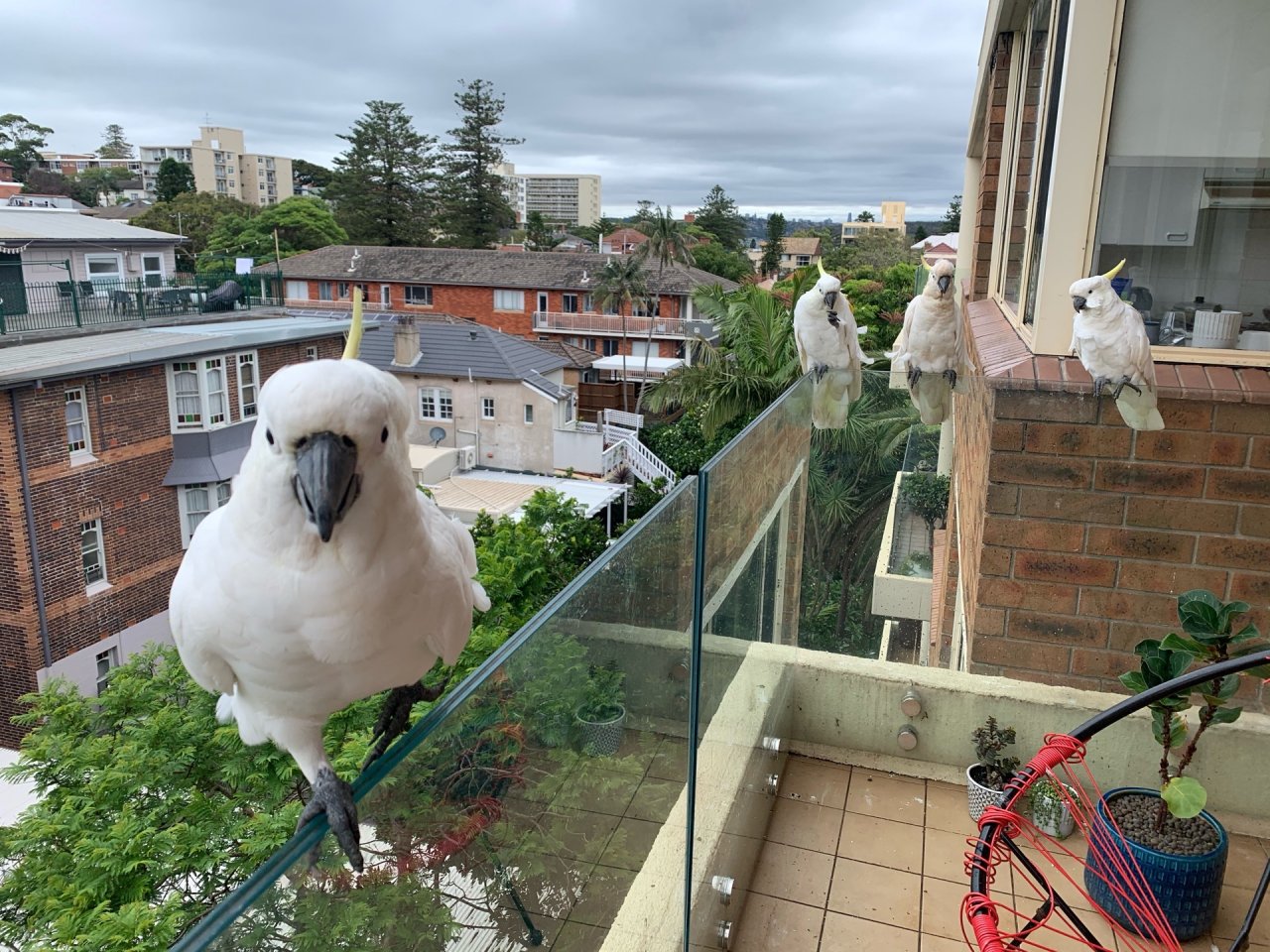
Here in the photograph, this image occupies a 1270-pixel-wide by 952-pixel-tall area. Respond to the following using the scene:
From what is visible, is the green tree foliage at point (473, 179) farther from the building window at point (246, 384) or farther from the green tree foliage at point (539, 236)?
the building window at point (246, 384)

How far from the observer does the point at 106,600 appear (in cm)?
1138

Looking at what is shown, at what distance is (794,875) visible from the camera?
2.77 metres

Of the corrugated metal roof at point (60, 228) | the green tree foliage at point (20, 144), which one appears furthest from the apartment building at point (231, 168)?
the corrugated metal roof at point (60, 228)

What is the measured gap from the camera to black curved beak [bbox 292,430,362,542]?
104cm

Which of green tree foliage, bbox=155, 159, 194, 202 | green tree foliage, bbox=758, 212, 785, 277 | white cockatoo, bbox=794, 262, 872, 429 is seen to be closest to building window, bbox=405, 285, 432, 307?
green tree foliage, bbox=155, 159, 194, 202

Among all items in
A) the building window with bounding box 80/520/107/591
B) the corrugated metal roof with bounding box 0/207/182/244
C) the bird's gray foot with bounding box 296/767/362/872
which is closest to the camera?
the bird's gray foot with bounding box 296/767/362/872

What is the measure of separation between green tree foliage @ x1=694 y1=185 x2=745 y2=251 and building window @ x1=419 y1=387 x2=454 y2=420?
29134 mm

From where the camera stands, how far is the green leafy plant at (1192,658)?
213 cm

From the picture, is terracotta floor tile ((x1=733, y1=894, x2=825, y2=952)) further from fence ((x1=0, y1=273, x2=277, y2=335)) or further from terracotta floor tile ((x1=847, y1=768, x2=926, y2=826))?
fence ((x1=0, y1=273, x2=277, y2=335))

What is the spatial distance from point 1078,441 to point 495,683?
219 centimetres

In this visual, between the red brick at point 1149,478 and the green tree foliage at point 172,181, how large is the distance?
42.1m

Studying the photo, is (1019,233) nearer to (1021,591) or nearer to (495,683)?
(1021,591)

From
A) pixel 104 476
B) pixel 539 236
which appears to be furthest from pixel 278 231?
pixel 104 476

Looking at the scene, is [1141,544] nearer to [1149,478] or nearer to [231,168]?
[1149,478]
